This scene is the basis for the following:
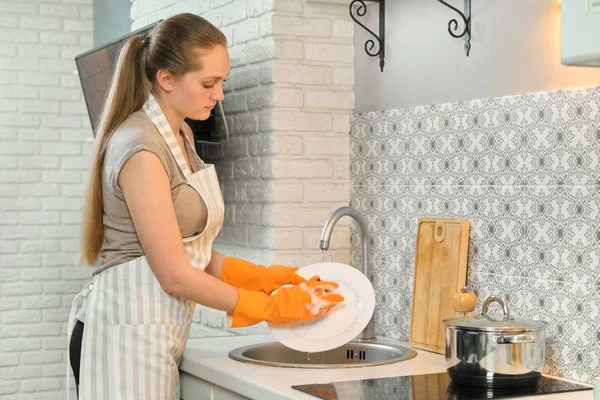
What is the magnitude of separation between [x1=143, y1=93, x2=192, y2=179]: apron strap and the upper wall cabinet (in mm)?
1082

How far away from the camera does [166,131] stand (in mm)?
2506

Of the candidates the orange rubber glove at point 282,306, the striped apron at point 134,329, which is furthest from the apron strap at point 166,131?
the orange rubber glove at point 282,306

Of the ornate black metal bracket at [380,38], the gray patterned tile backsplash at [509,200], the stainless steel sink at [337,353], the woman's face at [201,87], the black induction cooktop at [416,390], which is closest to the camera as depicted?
the black induction cooktop at [416,390]

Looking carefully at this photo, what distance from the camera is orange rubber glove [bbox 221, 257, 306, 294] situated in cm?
273

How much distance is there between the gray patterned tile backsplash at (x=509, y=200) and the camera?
2.27 meters

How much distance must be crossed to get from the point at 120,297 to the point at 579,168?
3.85 feet

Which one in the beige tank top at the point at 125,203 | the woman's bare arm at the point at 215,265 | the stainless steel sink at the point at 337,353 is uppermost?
the beige tank top at the point at 125,203

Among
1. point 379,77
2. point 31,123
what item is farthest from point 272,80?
point 31,123

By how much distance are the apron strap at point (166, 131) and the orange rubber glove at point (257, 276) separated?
0.38 metres

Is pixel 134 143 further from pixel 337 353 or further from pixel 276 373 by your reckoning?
pixel 337 353

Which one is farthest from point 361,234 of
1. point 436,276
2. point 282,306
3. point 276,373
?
point 276,373

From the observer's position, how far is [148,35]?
259cm

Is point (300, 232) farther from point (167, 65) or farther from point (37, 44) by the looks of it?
point (37, 44)

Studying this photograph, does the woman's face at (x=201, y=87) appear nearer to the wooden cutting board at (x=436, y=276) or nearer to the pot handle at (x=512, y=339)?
the wooden cutting board at (x=436, y=276)
